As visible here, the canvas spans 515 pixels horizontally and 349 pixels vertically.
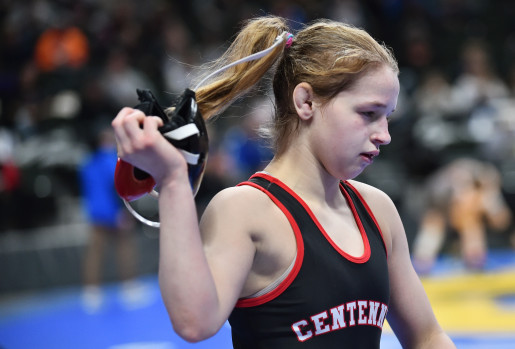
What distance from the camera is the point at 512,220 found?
366 inches

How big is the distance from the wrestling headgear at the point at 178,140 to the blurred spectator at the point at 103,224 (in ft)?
20.1

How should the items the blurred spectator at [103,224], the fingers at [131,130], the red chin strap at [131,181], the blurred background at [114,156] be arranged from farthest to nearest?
the blurred spectator at [103,224], the blurred background at [114,156], the red chin strap at [131,181], the fingers at [131,130]

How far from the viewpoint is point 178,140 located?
1391mm

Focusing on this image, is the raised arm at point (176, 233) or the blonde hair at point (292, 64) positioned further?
the blonde hair at point (292, 64)

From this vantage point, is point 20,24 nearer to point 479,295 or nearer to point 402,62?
point 402,62

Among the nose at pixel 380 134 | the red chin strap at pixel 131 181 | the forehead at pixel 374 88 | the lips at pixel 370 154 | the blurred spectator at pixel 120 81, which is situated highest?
the blurred spectator at pixel 120 81

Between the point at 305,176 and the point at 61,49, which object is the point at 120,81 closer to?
the point at 61,49

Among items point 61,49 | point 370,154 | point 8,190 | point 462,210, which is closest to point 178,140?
point 370,154

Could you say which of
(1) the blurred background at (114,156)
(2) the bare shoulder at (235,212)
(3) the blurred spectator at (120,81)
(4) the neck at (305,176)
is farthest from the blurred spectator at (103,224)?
(2) the bare shoulder at (235,212)

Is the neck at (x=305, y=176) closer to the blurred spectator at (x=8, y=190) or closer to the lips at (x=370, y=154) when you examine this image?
the lips at (x=370, y=154)

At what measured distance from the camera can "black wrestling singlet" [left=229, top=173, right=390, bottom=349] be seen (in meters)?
1.58

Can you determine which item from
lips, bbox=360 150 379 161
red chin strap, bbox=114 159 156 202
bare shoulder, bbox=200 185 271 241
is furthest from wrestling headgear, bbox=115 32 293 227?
lips, bbox=360 150 379 161

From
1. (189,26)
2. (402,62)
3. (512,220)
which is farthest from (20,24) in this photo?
(512,220)

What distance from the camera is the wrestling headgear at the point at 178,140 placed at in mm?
1396
